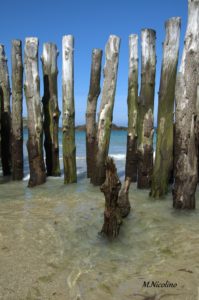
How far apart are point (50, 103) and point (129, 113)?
188cm

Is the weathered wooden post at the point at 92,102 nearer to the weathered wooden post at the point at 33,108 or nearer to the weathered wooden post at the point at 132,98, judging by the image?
the weathered wooden post at the point at 132,98

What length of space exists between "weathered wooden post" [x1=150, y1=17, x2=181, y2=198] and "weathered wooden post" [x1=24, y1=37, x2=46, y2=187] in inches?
104

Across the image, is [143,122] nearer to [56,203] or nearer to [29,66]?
[56,203]

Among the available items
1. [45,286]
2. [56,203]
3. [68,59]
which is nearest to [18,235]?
[45,286]

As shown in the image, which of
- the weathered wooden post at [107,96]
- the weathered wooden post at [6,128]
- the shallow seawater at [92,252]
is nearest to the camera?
the shallow seawater at [92,252]

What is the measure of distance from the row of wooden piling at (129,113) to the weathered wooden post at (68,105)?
0.8 inches

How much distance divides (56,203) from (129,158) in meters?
1.98

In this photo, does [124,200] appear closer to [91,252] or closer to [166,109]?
[91,252]

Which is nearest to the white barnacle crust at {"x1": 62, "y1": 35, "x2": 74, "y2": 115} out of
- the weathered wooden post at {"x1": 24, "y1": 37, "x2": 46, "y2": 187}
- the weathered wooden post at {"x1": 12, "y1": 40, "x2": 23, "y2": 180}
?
the weathered wooden post at {"x1": 24, "y1": 37, "x2": 46, "y2": 187}

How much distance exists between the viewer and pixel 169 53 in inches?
206

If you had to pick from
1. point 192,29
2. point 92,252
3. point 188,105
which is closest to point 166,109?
point 188,105

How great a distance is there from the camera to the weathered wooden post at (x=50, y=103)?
289 inches

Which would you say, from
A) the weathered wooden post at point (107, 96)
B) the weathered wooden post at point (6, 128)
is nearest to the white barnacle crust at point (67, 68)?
the weathered wooden post at point (107, 96)

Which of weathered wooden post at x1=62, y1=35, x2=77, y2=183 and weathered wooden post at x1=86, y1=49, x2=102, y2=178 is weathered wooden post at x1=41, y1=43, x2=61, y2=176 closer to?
weathered wooden post at x1=62, y1=35, x2=77, y2=183
